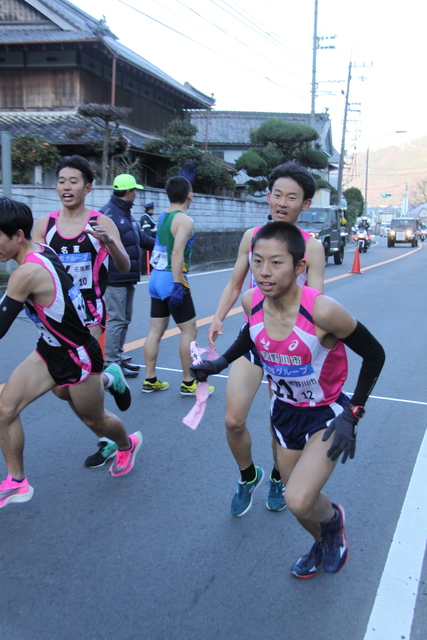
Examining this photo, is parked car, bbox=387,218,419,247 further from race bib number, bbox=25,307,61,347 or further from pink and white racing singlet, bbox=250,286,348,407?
pink and white racing singlet, bbox=250,286,348,407

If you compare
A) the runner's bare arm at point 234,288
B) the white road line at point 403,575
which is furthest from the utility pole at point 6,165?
the white road line at point 403,575

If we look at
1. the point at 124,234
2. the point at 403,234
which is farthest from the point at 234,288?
the point at 403,234

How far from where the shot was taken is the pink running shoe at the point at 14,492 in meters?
3.31

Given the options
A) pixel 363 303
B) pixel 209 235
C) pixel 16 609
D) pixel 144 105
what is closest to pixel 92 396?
pixel 16 609

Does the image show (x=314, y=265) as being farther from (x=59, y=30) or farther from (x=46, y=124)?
(x=59, y=30)

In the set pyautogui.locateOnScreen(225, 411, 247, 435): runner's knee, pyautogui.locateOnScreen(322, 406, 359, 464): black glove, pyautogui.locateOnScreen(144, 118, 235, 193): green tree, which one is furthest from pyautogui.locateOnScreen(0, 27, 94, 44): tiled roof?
pyautogui.locateOnScreen(322, 406, 359, 464): black glove

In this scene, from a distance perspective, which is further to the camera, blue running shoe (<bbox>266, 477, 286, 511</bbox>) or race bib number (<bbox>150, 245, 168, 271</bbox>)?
race bib number (<bbox>150, 245, 168, 271</bbox>)

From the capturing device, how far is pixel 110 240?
395 cm

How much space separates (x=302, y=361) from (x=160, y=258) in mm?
3200

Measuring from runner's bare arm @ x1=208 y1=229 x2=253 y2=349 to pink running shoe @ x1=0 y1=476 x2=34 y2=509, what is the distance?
4.19 ft

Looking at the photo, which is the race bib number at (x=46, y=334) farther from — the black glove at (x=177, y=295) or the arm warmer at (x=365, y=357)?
the black glove at (x=177, y=295)

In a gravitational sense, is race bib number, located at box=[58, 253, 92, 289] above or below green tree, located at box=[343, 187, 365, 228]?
below

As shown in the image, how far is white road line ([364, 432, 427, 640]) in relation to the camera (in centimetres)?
248

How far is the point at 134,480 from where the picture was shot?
385 centimetres
